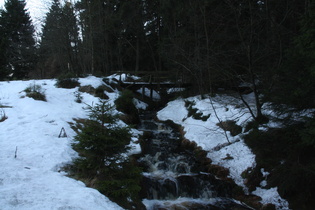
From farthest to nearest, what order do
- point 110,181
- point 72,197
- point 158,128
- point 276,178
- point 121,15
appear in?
point 121,15, point 158,128, point 276,178, point 110,181, point 72,197

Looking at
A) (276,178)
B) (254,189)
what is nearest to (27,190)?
(276,178)

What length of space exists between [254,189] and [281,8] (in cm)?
929

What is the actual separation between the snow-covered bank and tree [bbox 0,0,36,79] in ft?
62.6

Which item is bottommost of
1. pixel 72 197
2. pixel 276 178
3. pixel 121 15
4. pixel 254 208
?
pixel 254 208

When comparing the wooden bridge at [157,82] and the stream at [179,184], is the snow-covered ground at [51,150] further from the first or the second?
the wooden bridge at [157,82]

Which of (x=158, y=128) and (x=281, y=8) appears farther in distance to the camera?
(x=158, y=128)

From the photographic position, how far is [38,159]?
18.2 ft

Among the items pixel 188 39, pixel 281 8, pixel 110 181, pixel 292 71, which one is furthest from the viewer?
Answer: pixel 188 39

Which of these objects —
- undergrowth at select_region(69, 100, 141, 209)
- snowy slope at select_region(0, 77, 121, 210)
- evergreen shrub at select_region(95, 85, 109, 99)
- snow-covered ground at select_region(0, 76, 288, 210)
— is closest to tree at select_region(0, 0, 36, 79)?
snow-covered ground at select_region(0, 76, 288, 210)

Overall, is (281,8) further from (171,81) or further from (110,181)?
(110,181)

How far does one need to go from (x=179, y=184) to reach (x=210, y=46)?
9.86m

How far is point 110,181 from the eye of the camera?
174 inches

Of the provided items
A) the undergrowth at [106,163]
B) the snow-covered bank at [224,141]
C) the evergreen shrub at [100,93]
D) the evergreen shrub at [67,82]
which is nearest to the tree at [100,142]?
the undergrowth at [106,163]

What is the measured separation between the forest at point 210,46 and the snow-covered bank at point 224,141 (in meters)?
0.57
